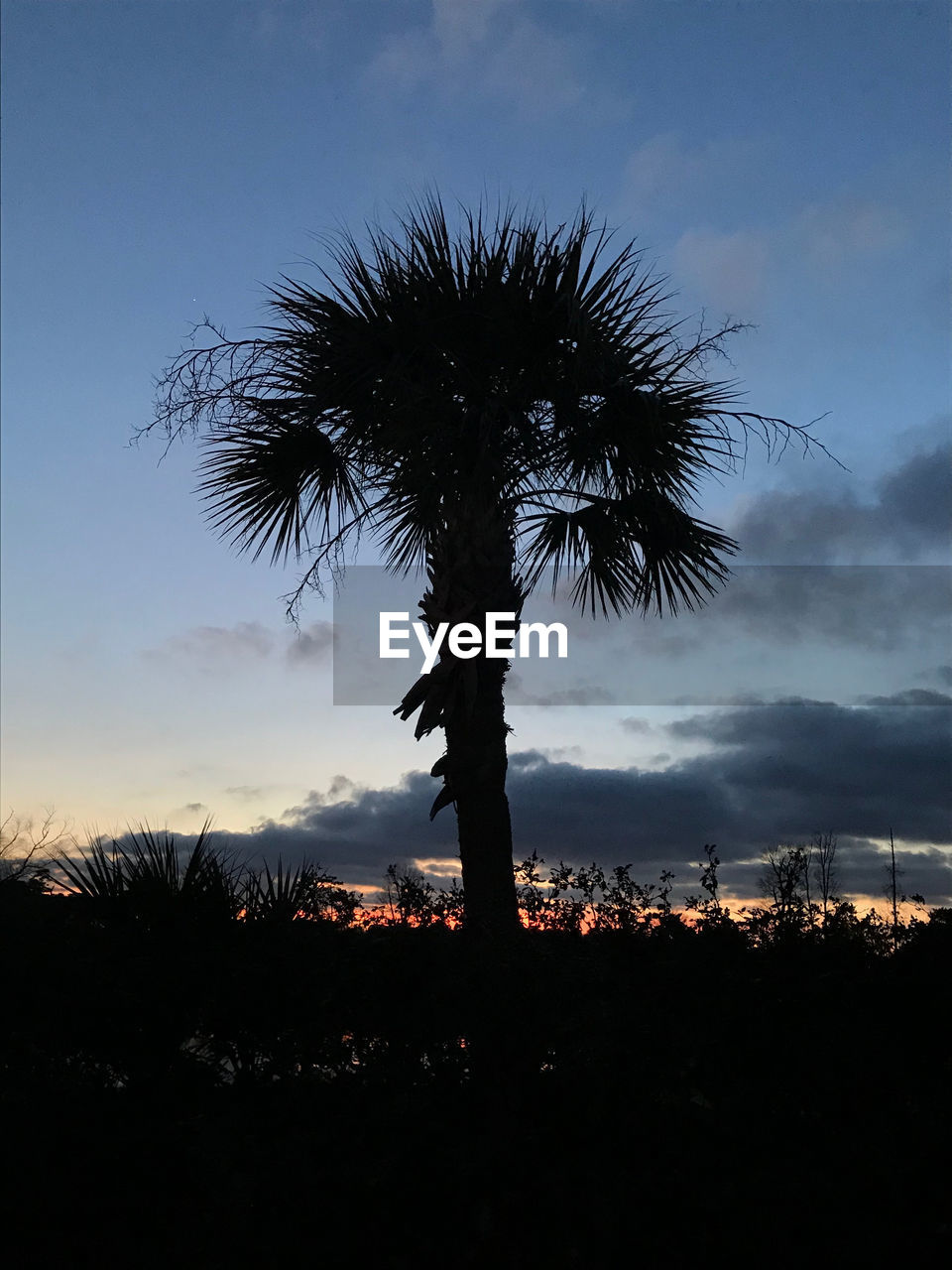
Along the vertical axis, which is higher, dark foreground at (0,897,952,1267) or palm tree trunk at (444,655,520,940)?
palm tree trunk at (444,655,520,940)

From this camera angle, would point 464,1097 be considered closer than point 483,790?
Yes

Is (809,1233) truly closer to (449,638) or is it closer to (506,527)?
(449,638)

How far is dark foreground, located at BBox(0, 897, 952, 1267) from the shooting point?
4730 mm

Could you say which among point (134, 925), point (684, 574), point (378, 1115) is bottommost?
point (378, 1115)

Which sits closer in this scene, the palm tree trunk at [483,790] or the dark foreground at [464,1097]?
the dark foreground at [464,1097]

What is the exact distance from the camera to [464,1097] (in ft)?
17.0

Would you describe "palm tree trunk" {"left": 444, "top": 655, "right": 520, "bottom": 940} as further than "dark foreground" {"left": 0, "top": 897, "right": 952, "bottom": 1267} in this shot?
Yes

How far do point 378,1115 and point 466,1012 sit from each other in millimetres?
676

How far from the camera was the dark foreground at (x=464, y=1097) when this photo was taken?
473 cm

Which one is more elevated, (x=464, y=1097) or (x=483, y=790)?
(x=483, y=790)

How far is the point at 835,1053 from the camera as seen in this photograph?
18.3 feet

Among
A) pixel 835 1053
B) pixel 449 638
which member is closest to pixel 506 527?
pixel 449 638

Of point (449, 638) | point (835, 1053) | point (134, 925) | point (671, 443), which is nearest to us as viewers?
point (835, 1053)

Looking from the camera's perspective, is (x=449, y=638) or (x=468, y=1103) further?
(x=449, y=638)
